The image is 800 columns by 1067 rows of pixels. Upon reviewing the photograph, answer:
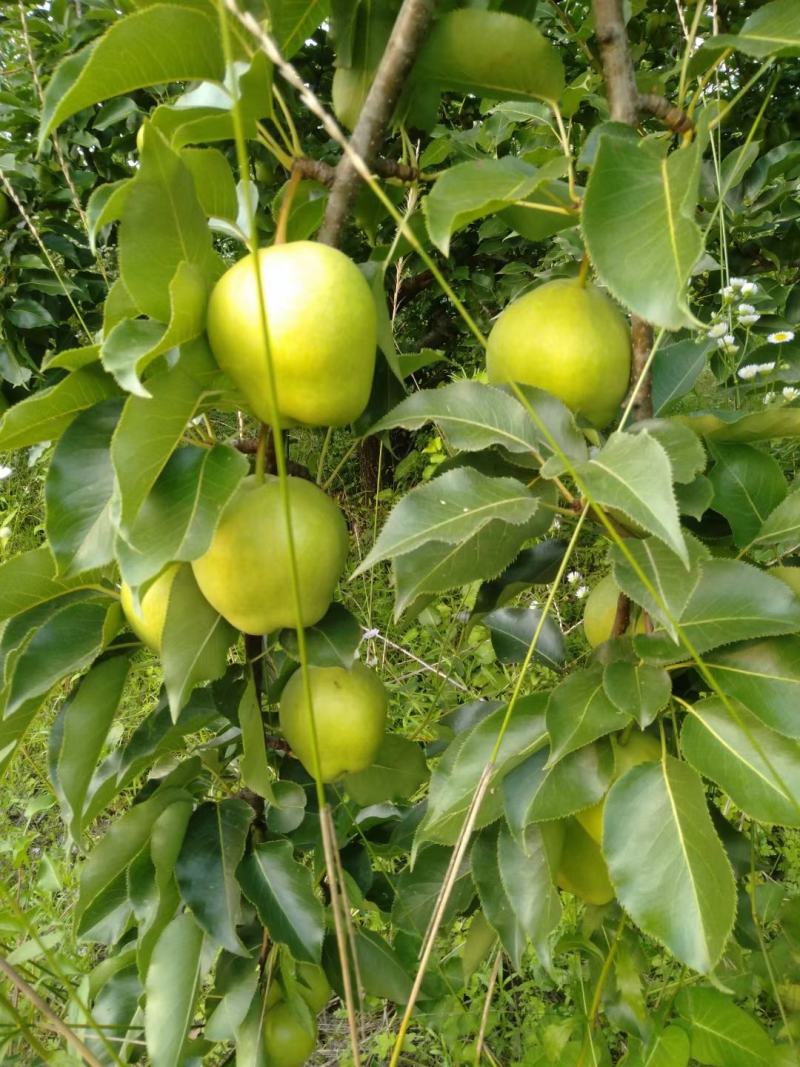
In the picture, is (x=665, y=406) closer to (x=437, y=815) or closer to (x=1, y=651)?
(x=437, y=815)

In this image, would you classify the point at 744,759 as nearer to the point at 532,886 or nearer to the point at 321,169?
the point at 532,886

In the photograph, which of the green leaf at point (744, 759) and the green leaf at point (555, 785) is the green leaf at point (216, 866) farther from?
the green leaf at point (744, 759)

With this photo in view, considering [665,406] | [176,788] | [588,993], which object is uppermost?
[665,406]

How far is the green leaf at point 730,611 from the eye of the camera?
1.82 ft

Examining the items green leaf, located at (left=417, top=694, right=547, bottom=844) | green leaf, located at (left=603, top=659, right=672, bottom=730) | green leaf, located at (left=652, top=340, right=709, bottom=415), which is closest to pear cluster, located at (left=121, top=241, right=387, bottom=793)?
green leaf, located at (left=417, top=694, right=547, bottom=844)

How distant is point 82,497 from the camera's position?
0.53m

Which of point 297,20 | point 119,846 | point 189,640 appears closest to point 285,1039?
point 119,846

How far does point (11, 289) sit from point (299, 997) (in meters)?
1.95

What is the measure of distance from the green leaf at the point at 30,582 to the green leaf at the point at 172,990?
341mm

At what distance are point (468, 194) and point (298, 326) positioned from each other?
13 cm

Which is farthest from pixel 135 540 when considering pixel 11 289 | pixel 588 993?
pixel 11 289

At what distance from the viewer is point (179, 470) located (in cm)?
54

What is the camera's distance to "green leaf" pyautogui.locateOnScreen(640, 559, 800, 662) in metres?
0.56

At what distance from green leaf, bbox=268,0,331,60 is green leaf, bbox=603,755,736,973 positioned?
1.97ft
